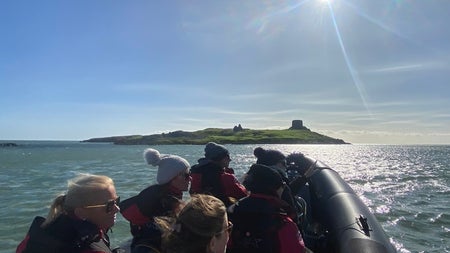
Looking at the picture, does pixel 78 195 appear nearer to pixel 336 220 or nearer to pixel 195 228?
pixel 195 228

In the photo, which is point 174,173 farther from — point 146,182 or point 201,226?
point 146,182

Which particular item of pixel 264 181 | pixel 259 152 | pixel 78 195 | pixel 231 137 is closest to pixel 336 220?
pixel 259 152

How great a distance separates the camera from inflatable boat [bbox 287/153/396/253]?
485 centimetres

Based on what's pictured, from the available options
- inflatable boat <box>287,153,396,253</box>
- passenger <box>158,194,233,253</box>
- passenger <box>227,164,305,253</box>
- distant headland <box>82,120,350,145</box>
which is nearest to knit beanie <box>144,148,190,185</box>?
passenger <box>227,164,305,253</box>

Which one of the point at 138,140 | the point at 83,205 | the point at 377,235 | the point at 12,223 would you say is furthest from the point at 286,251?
the point at 138,140

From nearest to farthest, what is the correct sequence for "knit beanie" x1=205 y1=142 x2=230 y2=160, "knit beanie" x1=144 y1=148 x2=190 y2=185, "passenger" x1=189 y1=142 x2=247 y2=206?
"knit beanie" x1=144 y1=148 x2=190 y2=185, "passenger" x1=189 y1=142 x2=247 y2=206, "knit beanie" x1=205 y1=142 x2=230 y2=160

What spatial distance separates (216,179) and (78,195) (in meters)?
2.71

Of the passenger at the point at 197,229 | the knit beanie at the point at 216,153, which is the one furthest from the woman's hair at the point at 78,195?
the knit beanie at the point at 216,153

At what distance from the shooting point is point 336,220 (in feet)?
19.2

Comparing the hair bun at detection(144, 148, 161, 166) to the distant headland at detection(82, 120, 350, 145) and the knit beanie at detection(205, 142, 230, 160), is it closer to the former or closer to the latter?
the knit beanie at detection(205, 142, 230, 160)

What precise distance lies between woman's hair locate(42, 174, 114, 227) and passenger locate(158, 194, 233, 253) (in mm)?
776

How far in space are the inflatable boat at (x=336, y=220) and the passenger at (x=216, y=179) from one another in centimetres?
107

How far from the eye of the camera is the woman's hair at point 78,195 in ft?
8.05

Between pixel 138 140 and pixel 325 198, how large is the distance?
135 m
